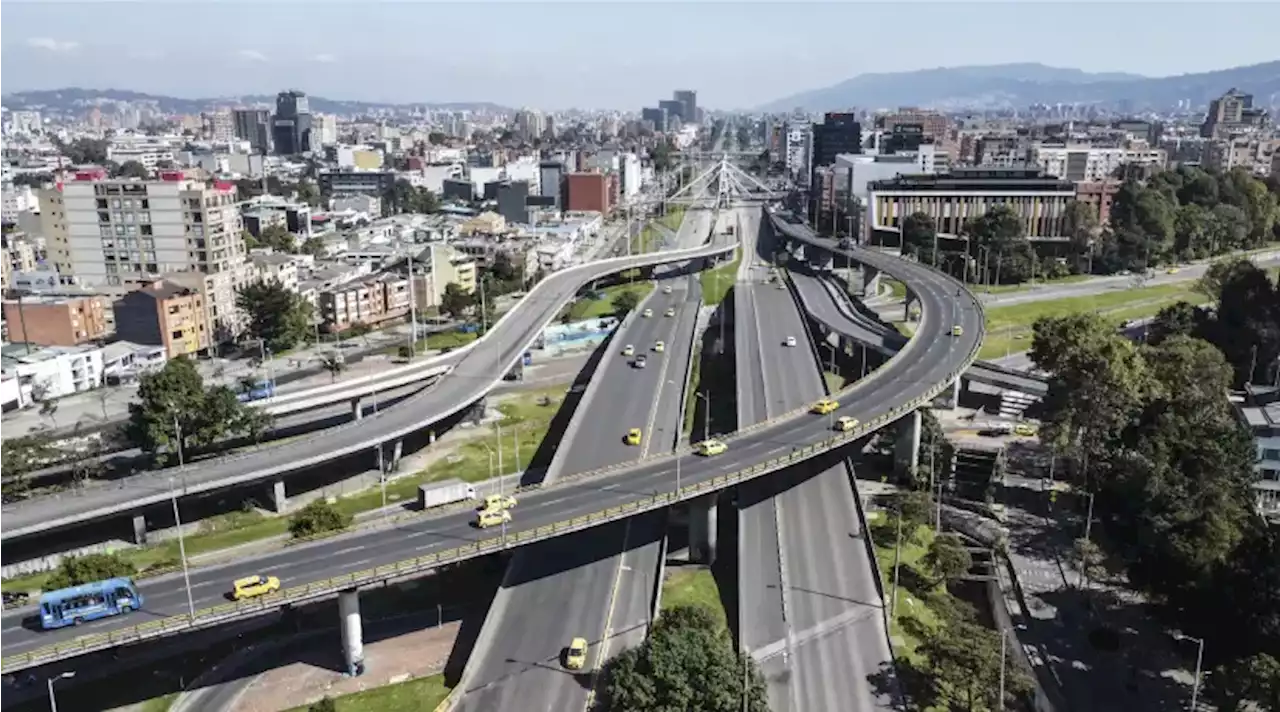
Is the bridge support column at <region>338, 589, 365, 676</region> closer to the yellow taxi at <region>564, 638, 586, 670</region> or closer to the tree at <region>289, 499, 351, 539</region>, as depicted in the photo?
the tree at <region>289, 499, 351, 539</region>

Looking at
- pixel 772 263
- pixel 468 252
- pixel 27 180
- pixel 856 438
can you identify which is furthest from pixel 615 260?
pixel 27 180

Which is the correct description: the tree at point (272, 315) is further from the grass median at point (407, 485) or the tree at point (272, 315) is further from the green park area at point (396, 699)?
the green park area at point (396, 699)

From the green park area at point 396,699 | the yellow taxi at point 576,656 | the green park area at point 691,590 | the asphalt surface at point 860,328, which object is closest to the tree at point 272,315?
the asphalt surface at point 860,328

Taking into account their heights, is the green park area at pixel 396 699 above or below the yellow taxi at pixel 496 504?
below

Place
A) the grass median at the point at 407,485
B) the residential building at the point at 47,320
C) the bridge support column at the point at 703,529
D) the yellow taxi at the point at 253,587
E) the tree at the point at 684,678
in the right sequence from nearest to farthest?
the tree at the point at 684,678 < the yellow taxi at the point at 253,587 < the bridge support column at the point at 703,529 < the grass median at the point at 407,485 < the residential building at the point at 47,320

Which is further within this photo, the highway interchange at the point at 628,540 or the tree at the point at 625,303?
the tree at the point at 625,303

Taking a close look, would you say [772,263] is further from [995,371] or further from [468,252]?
[995,371]
